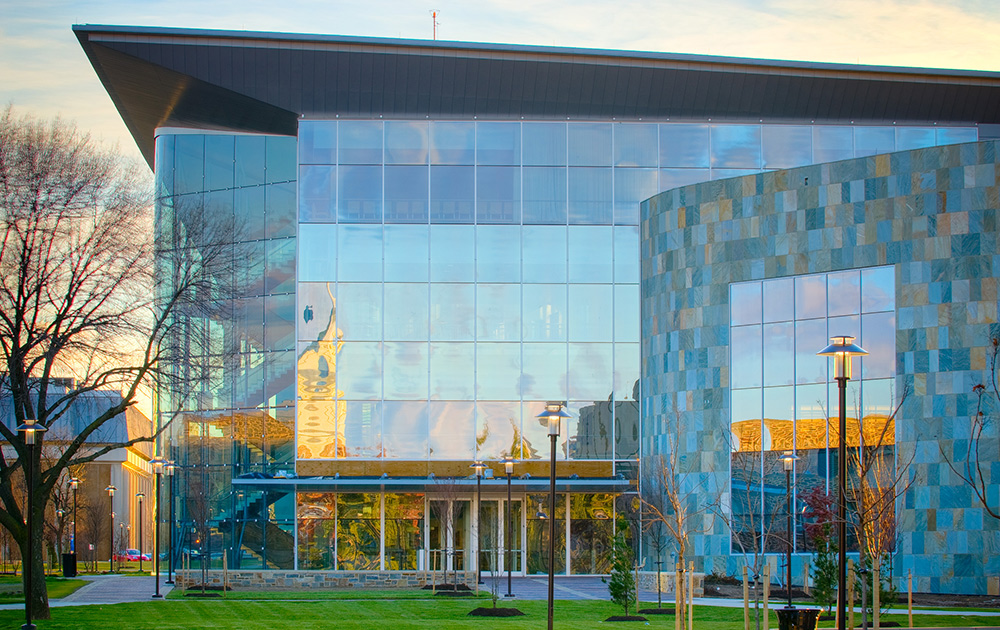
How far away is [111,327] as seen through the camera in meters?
28.8

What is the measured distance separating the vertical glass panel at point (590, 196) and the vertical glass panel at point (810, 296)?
10225 millimetres

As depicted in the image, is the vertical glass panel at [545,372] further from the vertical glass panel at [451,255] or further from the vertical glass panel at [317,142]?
the vertical glass panel at [317,142]

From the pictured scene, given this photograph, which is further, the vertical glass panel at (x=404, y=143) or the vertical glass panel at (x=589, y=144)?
the vertical glass panel at (x=589, y=144)

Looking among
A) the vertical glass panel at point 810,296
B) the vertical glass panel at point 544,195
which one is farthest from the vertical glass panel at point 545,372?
the vertical glass panel at point 810,296

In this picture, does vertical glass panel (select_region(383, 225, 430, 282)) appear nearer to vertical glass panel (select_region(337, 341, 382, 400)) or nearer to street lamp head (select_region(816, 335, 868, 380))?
vertical glass panel (select_region(337, 341, 382, 400))

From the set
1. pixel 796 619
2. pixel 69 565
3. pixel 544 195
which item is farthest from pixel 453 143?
pixel 796 619

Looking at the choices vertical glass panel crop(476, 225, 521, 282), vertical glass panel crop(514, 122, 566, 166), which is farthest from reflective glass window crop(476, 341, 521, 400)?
vertical glass panel crop(514, 122, 566, 166)

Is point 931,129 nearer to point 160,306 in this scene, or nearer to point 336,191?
point 336,191

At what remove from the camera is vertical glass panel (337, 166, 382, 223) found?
1882 inches

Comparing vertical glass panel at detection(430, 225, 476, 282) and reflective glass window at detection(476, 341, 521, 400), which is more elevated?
vertical glass panel at detection(430, 225, 476, 282)

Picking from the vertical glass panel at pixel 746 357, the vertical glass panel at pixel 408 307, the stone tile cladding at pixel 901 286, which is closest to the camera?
the stone tile cladding at pixel 901 286

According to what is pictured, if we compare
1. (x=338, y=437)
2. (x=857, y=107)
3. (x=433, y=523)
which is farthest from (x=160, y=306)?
(x=857, y=107)

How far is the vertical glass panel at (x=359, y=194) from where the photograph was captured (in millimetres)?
47812

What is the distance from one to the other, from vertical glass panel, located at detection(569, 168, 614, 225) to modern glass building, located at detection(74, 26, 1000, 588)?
9 centimetres
